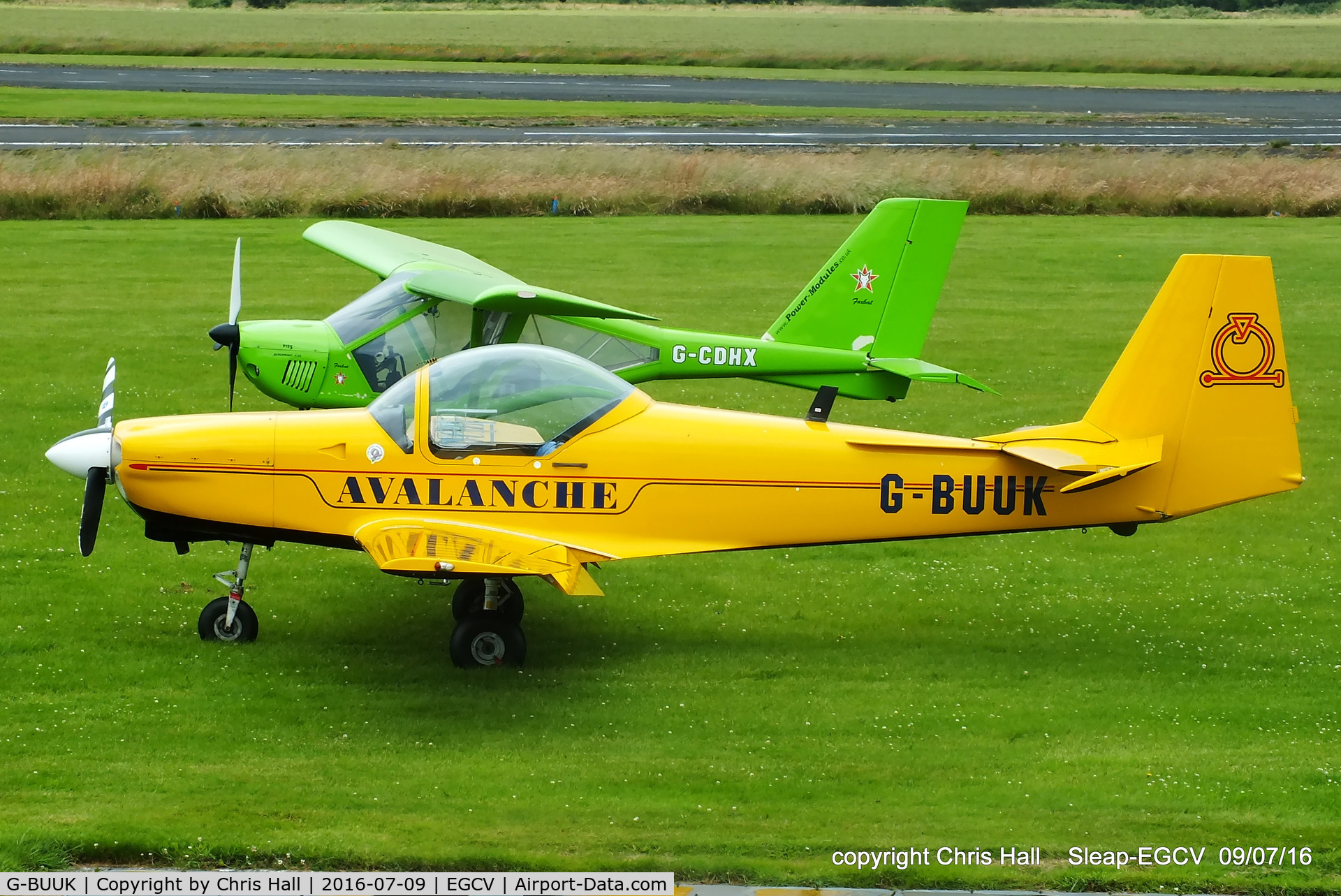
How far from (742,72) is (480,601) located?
59.9 metres

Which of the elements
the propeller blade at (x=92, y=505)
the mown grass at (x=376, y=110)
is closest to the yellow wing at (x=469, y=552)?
the propeller blade at (x=92, y=505)

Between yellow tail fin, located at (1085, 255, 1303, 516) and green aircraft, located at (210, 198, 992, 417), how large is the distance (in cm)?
257

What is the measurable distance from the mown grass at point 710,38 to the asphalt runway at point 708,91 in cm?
898

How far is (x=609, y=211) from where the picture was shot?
108ft

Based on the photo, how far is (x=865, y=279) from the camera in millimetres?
15828

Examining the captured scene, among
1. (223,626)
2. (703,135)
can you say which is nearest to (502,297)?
(223,626)

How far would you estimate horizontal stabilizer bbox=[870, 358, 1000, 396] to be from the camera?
14.8 m

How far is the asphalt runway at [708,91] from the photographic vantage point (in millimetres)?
53156

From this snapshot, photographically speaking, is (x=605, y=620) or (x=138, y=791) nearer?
(x=138, y=791)

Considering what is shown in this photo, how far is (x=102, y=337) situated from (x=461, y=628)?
12.6 meters

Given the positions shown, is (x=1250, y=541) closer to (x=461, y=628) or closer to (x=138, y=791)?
(x=461, y=628)

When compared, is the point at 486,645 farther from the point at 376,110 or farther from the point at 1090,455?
the point at 376,110

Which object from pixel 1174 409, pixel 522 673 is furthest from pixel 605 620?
pixel 1174 409

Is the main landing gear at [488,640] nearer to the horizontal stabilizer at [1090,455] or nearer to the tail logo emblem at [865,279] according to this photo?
the horizontal stabilizer at [1090,455]
